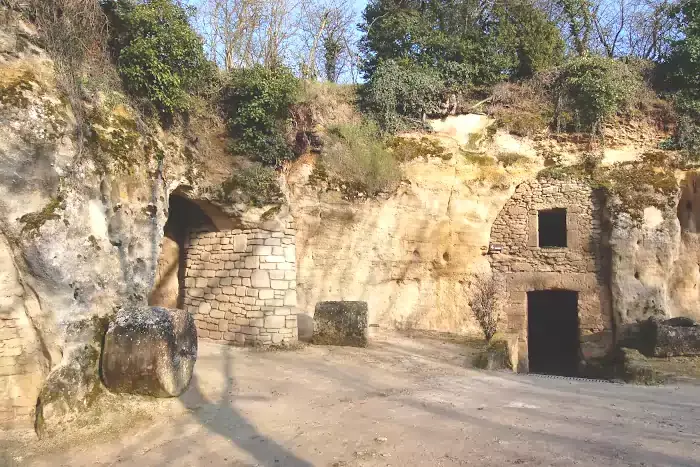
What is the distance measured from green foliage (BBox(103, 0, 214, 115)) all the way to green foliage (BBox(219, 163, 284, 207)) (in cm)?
148

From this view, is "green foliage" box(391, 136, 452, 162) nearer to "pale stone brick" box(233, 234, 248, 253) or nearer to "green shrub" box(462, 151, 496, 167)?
"green shrub" box(462, 151, 496, 167)

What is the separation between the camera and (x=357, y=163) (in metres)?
11.1

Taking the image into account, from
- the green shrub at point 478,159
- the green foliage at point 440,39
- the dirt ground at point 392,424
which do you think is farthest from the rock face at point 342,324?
the green foliage at point 440,39

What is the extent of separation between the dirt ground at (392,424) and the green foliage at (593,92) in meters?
7.26

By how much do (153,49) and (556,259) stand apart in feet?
30.2

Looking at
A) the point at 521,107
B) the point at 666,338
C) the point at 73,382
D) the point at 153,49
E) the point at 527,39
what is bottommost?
the point at 666,338

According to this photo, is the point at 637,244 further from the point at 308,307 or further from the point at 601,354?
the point at 308,307

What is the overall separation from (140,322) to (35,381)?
118cm

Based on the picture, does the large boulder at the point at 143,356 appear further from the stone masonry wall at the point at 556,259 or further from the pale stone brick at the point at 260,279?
the stone masonry wall at the point at 556,259

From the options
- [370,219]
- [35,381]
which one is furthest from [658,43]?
[35,381]

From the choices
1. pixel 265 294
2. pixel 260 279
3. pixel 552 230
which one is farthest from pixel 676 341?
pixel 260 279

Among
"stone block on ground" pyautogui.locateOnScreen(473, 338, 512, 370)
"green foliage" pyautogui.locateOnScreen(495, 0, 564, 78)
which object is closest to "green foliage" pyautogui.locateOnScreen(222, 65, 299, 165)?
"stone block on ground" pyautogui.locateOnScreen(473, 338, 512, 370)

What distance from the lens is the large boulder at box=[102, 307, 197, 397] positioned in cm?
545

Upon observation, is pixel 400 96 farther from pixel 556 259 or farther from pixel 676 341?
pixel 676 341
